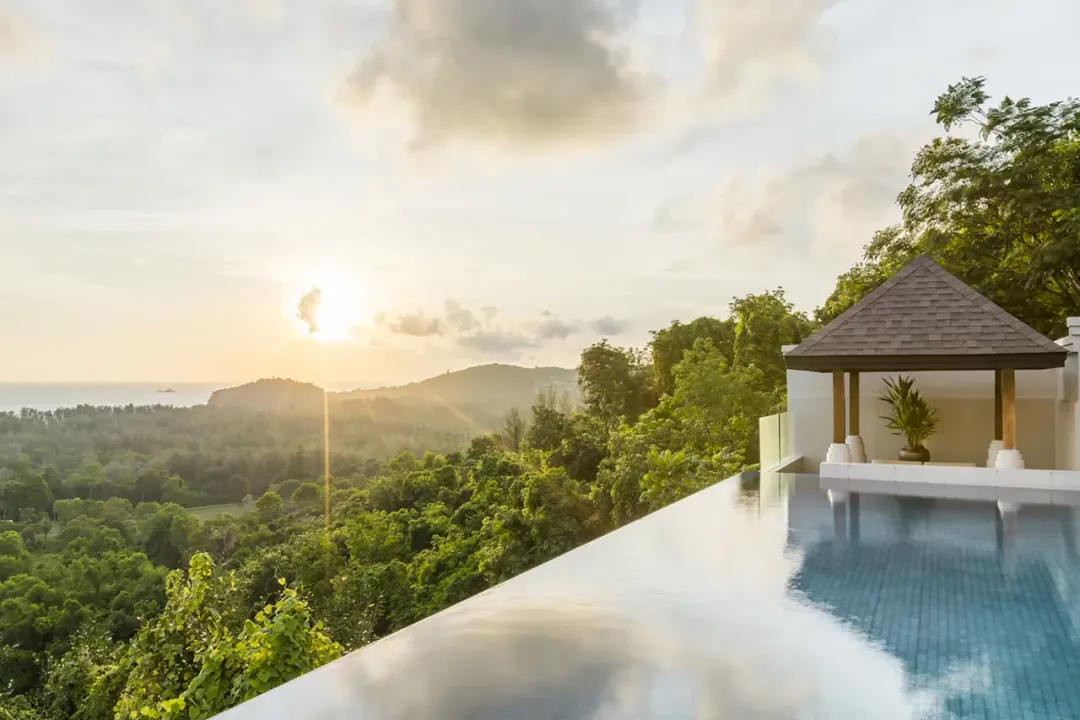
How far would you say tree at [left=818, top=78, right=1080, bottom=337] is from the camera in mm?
17578

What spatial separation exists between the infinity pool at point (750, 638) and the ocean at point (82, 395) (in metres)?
34.2

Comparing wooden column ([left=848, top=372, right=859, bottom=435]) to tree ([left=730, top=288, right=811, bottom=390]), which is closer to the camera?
wooden column ([left=848, top=372, right=859, bottom=435])

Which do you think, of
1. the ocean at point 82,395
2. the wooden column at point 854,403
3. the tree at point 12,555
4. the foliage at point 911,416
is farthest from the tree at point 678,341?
the tree at point 12,555

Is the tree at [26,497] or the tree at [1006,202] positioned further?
the tree at [26,497]

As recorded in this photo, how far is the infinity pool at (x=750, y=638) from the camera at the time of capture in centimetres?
337

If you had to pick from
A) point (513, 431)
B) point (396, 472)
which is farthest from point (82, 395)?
point (513, 431)

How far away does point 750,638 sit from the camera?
4.26m

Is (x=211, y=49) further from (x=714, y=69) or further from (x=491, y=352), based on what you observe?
(x=491, y=352)

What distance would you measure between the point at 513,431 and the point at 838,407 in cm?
3256

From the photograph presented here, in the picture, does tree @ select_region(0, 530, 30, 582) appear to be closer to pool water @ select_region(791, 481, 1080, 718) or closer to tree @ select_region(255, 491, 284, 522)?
tree @ select_region(255, 491, 284, 522)

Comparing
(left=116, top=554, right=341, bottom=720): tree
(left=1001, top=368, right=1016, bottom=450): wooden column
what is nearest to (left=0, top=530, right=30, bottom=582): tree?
(left=116, top=554, right=341, bottom=720): tree

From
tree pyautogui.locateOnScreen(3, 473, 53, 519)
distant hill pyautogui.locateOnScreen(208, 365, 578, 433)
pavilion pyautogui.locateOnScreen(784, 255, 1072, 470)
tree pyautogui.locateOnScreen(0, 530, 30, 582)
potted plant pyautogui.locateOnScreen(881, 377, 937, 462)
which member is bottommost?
tree pyautogui.locateOnScreen(0, 530, 30, 582)

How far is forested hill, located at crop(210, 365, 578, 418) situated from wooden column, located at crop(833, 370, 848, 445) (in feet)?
96.4

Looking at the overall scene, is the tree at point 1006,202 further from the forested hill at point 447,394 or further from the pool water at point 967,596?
the forested hill at point 447,394
